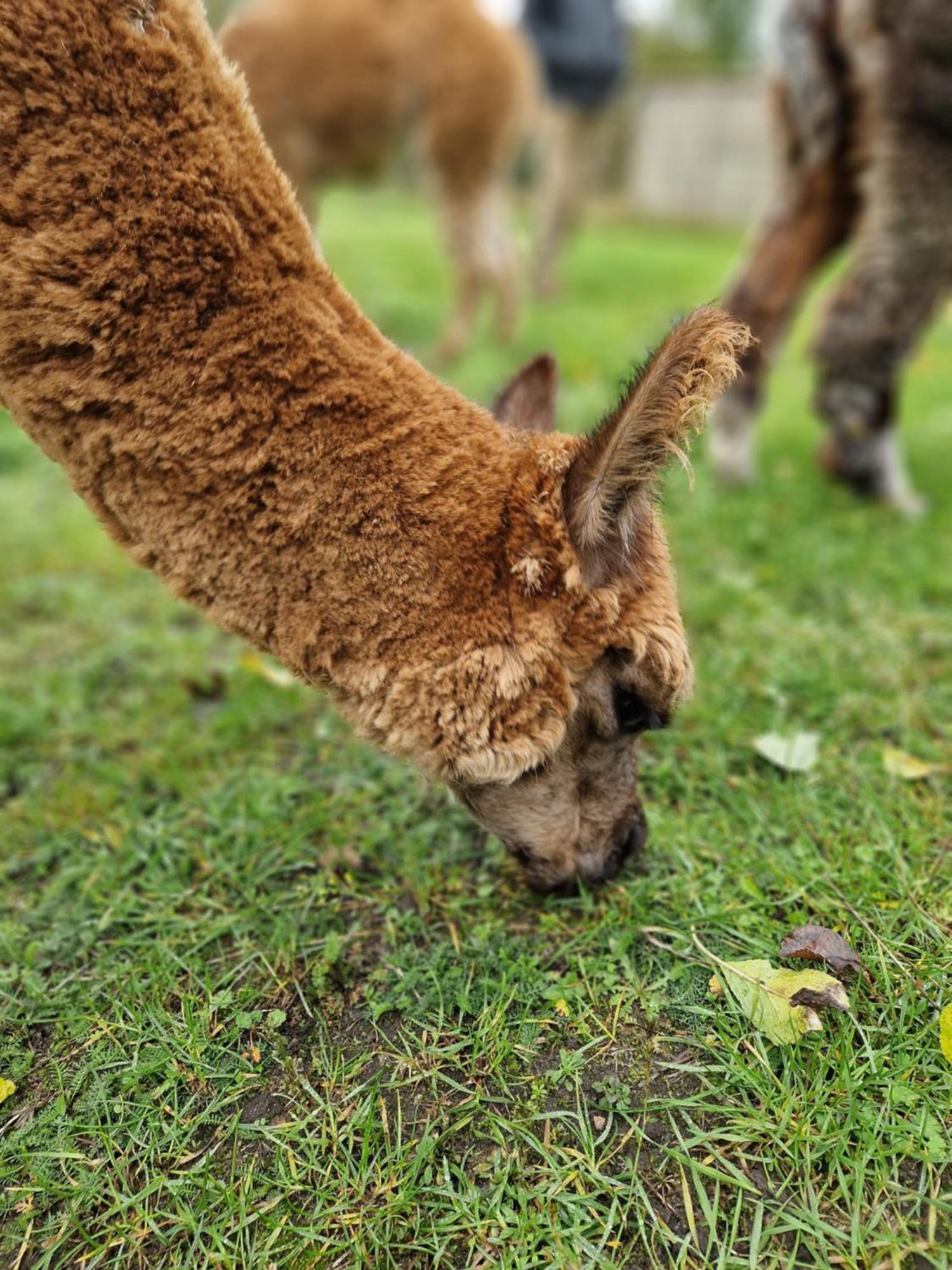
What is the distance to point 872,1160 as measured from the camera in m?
1.69

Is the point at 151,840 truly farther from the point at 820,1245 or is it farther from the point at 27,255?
the point at 820,1245

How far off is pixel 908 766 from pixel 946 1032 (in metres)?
1.04

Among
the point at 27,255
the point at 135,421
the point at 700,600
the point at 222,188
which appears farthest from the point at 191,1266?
the point at 700,600

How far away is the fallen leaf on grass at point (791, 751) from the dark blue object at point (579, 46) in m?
9.39

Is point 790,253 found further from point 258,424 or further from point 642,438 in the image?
point 258,424

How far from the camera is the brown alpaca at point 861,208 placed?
374 centimetres

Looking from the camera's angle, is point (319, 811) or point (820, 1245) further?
point (319, 811)

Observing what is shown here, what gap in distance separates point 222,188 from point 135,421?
0.57 meters

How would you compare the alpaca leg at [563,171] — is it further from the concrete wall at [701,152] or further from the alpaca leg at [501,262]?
the concrete wall at [701,152]

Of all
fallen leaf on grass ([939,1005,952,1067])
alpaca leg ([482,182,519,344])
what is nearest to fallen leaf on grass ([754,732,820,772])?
fallen leaf on grass ([939,1005,952,1067])

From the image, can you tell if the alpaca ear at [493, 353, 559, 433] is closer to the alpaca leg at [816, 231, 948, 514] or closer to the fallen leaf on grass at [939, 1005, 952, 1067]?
the fallen leaf on grass at [939, 1005, 952, 1067]

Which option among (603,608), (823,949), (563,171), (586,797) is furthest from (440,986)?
(563,171)

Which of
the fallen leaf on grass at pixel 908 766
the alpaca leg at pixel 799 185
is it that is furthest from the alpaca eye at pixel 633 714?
the alpaca leg at pixel 799 185

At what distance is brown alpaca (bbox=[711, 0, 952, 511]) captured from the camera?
3.74 meters
